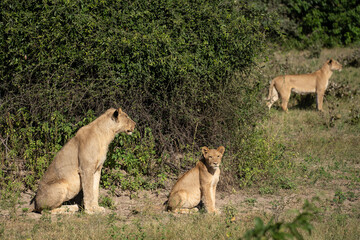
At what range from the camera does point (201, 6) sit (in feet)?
31.2

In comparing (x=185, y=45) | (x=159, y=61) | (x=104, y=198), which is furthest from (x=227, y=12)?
(x=104, y=198)

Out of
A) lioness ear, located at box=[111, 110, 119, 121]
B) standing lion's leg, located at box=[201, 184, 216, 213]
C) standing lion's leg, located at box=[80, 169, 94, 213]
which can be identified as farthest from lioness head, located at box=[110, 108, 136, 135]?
standing lion's leg, located at box=[201, 184, 216, 213]

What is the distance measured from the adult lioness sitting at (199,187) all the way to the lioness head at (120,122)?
1227mm

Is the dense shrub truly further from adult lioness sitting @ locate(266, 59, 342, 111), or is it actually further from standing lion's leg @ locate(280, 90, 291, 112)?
adult lioness sitting @ locate(266, 59, 342, 111)

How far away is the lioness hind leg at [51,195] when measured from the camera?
23.0 feet

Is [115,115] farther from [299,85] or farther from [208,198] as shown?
[299,85]

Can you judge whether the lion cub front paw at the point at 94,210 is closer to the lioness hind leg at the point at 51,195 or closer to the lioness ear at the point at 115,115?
the lioness hind leg at the point at 51,195

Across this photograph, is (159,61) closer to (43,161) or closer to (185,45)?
(185,45)

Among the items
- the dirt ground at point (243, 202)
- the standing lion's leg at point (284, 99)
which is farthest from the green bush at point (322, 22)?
the dirt ground at point (243, 202)

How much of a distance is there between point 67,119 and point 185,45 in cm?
271

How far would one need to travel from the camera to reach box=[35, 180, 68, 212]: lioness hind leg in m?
7.02

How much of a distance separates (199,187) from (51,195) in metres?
2.29

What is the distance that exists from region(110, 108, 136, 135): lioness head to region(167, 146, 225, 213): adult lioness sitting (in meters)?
1.23

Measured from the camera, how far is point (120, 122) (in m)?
7.46
